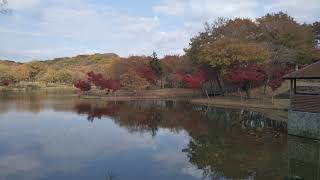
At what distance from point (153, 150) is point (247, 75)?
962 inches

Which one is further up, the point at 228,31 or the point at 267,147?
the point at 228,31

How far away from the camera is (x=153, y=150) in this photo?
1745cm

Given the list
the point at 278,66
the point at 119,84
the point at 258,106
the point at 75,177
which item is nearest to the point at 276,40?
the point at 278,66

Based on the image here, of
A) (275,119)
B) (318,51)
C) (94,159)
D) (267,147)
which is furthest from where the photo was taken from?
(318,51)

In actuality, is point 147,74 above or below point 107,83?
above

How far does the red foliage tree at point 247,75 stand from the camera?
131 feet

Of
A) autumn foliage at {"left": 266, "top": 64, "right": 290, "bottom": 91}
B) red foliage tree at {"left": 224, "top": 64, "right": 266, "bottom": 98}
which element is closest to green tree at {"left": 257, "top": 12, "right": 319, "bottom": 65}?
autumn foliage at {"left": 266, "top": 64, "right": 290, "bottom": 91}

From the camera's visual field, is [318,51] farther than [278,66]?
Yes

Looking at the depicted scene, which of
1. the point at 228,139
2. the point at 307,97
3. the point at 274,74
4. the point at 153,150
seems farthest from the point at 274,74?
the point at 153,150

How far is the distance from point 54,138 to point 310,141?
12.3 meters

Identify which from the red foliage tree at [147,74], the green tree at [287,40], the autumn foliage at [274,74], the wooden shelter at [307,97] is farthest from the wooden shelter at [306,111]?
the red foliage tree at [147,74]

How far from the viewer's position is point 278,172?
13.1 meters

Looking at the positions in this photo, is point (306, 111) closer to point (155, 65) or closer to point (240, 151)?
point (240, 151)

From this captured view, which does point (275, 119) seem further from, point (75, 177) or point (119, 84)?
point (119, 84)
